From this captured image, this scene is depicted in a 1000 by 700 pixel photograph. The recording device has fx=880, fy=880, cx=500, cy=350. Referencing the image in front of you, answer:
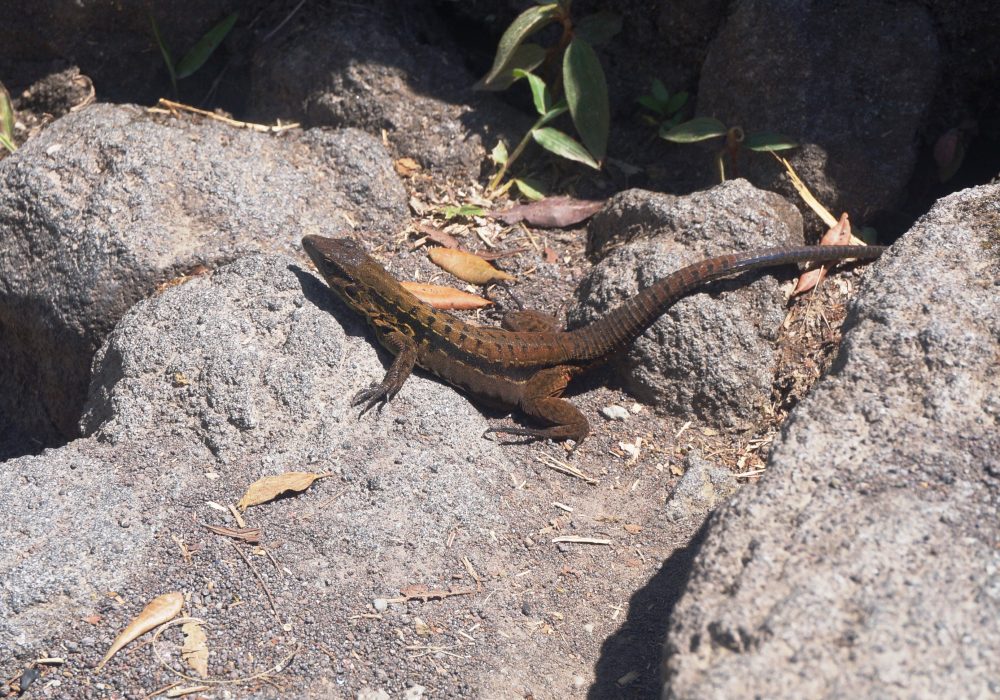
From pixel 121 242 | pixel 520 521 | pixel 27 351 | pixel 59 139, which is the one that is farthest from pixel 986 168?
pixel 27 351

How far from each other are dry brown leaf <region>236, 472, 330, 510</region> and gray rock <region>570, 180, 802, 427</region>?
1.99 metres

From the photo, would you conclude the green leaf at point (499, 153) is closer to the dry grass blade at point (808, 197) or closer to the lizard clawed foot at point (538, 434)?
the dry grass blade at point (808, 197)

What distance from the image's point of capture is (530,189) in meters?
6.18

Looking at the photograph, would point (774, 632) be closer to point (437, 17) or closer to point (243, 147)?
point (243, 147)

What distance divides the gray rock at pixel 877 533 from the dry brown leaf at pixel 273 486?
200 centimetres

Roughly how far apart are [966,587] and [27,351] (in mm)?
5505

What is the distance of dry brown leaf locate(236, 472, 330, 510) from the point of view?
13.6ft

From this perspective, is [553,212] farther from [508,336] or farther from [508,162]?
[508,336]

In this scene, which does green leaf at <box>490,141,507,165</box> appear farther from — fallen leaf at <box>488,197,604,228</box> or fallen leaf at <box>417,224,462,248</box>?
fallen leaf at <box>417,224,462,248</box>

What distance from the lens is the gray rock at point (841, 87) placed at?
5.27m

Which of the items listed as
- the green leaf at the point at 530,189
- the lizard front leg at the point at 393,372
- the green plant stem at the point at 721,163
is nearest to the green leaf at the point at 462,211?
the green leaf at the point at 530,189

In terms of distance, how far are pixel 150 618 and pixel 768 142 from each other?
4285 millimetres

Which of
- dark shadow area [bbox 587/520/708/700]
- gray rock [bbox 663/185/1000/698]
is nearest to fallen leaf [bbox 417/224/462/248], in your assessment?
dark shadow area [bbox 587/520/708/700]

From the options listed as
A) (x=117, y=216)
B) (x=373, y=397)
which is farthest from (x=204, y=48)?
(x=373, y=397)
